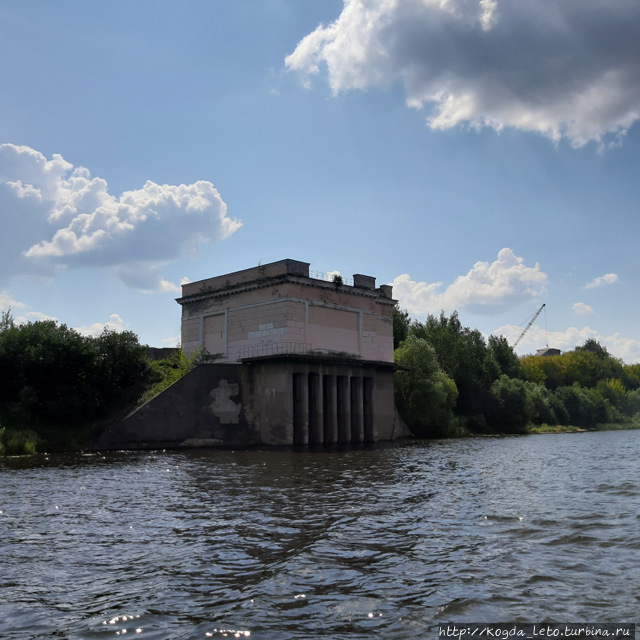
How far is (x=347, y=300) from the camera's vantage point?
50.6 meters

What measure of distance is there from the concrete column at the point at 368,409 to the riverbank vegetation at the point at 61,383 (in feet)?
53.4

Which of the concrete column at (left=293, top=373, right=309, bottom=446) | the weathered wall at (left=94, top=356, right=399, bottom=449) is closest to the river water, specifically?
the weathered wall at (left=94, top=356, right=399, bottom=449)

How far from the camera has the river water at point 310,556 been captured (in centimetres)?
801

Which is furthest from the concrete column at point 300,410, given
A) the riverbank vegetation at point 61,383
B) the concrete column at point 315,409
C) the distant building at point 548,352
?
the distant building at point 548,352

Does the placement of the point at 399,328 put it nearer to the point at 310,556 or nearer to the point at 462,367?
the point at 462,367

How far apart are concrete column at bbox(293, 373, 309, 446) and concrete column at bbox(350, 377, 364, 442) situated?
6.41m

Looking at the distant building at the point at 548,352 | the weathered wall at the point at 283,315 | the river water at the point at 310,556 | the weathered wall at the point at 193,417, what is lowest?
the river water at the point at 310,556

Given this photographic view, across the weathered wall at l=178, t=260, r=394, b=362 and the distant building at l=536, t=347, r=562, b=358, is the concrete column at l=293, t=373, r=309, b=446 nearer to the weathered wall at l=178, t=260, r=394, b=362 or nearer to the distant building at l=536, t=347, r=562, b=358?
the weathered wall at l=178, t=260, r=394, b=362

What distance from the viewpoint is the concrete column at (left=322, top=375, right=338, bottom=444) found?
4762 centimetres

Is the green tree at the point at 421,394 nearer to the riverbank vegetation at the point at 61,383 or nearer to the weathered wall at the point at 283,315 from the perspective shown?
the weathered wall at the point at 283,315

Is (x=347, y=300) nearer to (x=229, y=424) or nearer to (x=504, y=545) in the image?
(x=229, y=424)

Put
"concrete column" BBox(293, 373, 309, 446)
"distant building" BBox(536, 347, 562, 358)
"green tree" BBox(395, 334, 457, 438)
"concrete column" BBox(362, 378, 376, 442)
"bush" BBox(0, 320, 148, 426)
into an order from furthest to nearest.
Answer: "distant building" BBox(536, 347, 562, 358), "green tree" BBox(395, 334, 457, 438), "concrete column" BBox(362, 378, 376, 442), "concrete column" BBox(293, 373, 309, 446), "bush" BBox(0, 320, 148, 426)

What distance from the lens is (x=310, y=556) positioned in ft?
36.6

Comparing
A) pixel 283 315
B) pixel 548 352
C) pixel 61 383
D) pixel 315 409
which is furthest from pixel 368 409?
pixel 548 352
